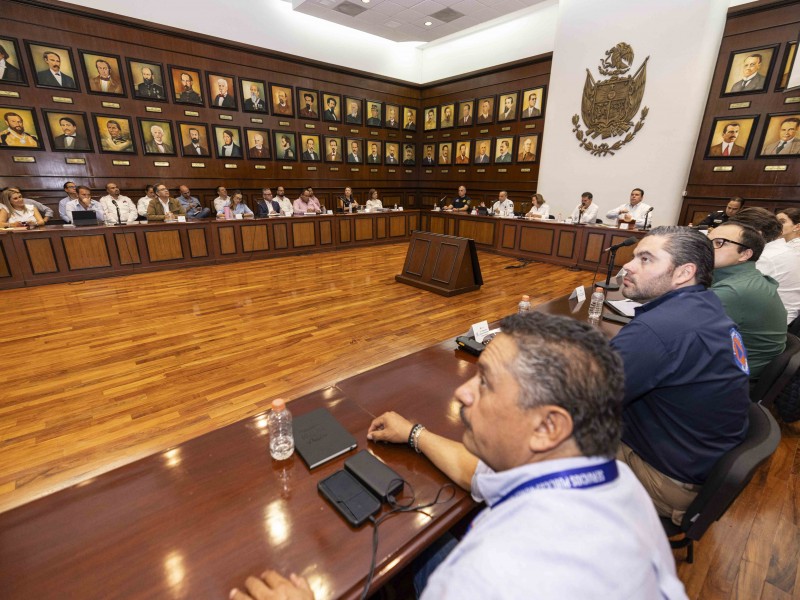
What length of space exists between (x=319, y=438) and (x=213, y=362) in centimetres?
238

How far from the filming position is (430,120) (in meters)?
10.4

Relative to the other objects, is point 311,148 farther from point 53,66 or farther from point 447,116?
point 53,66

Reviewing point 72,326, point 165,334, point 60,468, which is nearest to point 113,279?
point 72,326

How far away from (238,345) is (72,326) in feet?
6.50

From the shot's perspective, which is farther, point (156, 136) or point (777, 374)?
point (156, 136)

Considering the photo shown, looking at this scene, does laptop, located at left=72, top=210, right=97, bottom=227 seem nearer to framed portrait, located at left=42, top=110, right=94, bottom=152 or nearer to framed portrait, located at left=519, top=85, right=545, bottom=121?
framed portrait, located at left=42, top=110, right=94, bottom=152

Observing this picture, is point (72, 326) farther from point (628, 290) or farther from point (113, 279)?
point (628, 290)

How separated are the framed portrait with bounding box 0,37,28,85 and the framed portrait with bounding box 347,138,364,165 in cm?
589

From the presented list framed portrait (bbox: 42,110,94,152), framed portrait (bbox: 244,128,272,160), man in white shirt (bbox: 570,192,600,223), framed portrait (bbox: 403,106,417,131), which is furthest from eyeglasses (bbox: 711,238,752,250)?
framed portrait (bbox: 403,106,417,131)

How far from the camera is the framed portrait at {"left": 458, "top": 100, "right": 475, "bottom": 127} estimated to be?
9.38 meters

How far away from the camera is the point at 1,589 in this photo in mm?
731

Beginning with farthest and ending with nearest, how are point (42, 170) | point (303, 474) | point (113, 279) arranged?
1. point (42, 170)
2. point (113, 279)
3. point (303, 474)

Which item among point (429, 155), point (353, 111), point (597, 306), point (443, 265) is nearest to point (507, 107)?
point (429, 155)

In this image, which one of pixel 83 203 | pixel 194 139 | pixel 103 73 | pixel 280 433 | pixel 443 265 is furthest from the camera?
pixel 194 139
